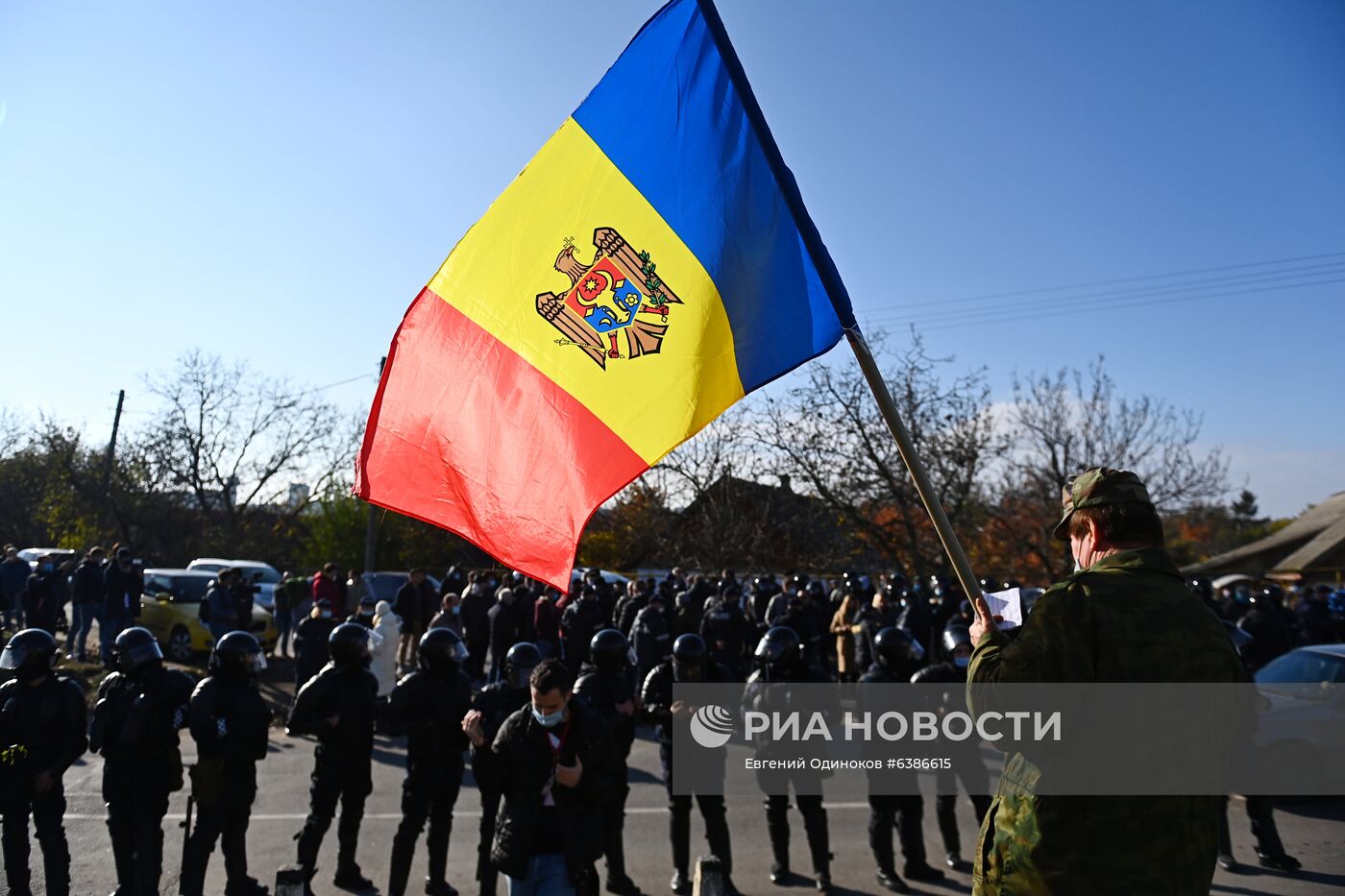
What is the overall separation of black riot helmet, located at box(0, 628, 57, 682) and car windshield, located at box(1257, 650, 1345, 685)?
35.8 ft

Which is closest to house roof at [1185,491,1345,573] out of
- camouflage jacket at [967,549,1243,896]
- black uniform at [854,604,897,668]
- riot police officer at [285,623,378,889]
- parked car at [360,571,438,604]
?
black uniform at [854,604,897,668]

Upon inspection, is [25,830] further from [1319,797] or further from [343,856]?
[1319,797]

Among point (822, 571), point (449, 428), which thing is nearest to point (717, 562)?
point (822, 571)

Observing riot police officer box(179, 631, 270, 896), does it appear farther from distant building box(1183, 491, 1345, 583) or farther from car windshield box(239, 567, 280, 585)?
distant building box(1183, 491, 1345, 583)

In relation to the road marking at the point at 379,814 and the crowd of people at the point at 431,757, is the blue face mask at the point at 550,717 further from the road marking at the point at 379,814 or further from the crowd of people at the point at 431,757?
the road marking at the point at 379,814

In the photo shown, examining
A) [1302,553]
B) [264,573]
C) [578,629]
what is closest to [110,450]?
[264,573]

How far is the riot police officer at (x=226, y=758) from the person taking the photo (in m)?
5.77

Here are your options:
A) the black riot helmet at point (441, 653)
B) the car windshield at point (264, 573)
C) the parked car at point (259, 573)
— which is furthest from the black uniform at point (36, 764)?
the car windshield at point (264, 573)

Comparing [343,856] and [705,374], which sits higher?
[705,374]

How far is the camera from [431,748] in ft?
20.8

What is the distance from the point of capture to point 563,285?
3914 mm

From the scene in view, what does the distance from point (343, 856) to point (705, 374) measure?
4.99 m

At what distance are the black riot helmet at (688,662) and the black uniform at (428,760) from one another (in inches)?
62.5

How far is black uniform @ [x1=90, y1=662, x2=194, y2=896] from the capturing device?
5.65 m
